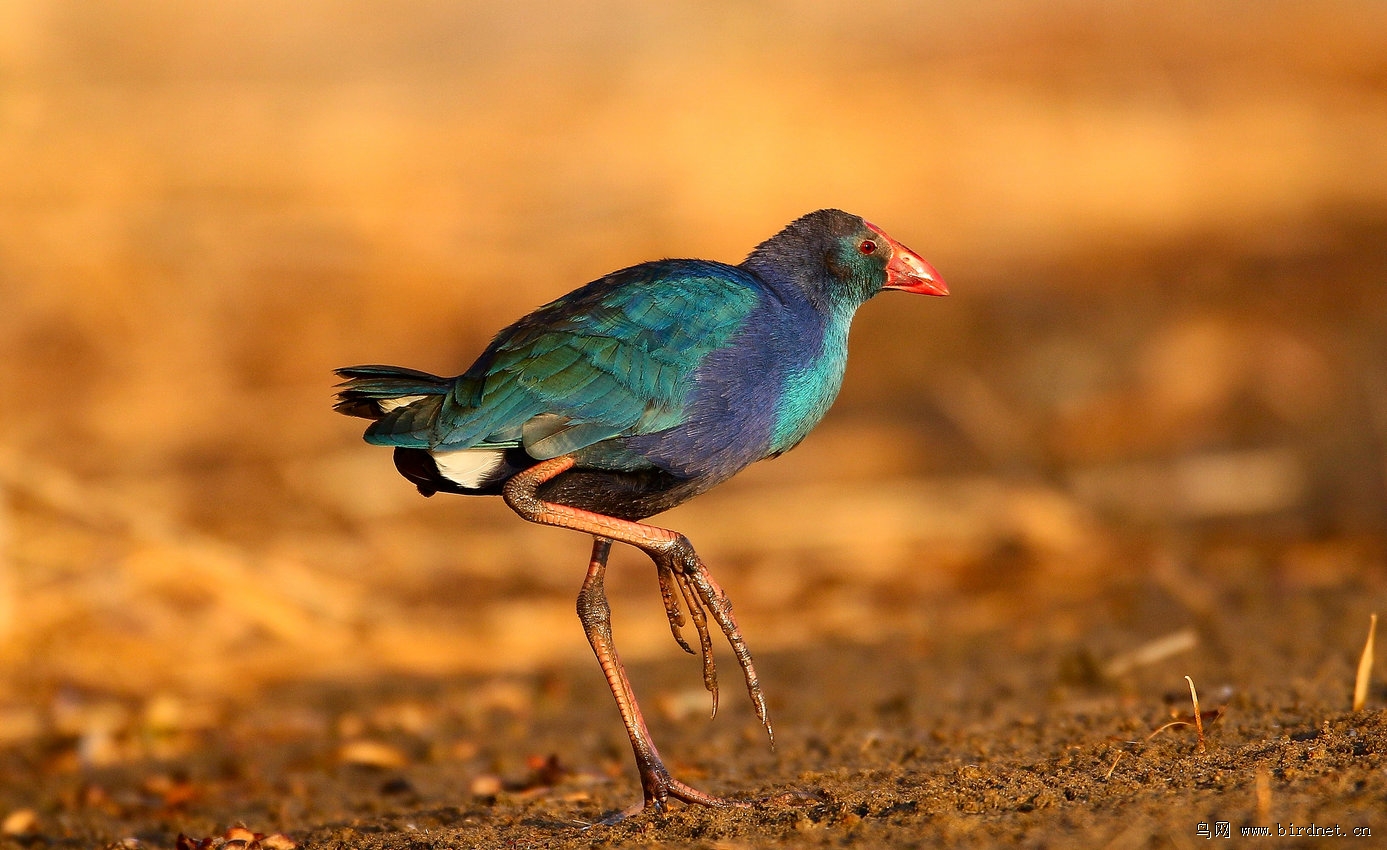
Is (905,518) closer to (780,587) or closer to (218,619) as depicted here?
(780,587)

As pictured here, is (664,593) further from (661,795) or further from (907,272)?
(907,272)

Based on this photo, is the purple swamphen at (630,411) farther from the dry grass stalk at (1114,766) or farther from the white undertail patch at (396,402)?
the dry grass stalk at (1114,766)

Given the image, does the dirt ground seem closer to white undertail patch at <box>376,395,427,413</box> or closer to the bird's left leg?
the bird's left leg

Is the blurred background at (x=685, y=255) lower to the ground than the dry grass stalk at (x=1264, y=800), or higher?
higher

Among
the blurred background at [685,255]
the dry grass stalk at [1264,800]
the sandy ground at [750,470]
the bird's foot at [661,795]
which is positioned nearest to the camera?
the dry grass stalk at [1264,800]

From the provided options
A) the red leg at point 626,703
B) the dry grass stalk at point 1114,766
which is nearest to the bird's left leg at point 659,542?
the red leg at point 626,703

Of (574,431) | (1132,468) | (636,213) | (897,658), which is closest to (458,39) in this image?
(636,213)

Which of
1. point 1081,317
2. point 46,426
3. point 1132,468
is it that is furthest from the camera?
point 1081,317
